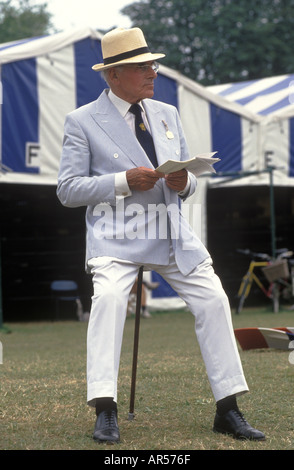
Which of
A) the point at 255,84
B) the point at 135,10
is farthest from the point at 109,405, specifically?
the point at 135,10

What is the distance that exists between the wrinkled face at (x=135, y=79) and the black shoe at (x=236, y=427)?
1565mm

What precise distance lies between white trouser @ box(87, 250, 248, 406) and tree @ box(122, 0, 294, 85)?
27.5 metres

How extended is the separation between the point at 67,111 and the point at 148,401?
808 cm

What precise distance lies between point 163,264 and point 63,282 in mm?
10037

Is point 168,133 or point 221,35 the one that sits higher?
point 221,35

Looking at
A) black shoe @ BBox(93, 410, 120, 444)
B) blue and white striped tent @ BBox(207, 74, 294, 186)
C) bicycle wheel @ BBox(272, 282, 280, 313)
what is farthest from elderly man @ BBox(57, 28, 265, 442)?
blue and white striped tent @ BBox(207, 74, 294, 186)

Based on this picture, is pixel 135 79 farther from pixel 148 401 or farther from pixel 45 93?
pixel 45 93

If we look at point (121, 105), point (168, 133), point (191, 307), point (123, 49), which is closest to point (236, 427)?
point (191, 307)

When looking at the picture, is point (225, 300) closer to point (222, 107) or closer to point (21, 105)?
point (21, 105)

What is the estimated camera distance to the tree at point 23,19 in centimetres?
3669

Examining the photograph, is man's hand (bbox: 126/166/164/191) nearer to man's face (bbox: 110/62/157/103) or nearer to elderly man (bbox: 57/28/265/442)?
elderly man (bbox: 57/28/265/442)

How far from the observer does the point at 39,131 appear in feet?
40.3

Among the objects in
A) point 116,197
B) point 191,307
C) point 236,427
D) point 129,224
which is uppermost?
point 116,197

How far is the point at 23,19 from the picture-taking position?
130 feet
